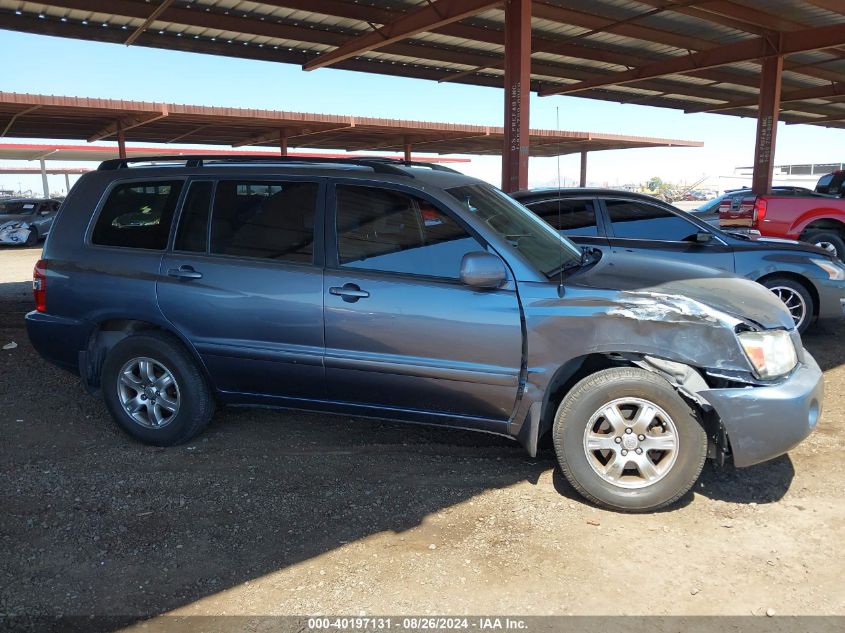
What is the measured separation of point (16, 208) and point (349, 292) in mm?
21184

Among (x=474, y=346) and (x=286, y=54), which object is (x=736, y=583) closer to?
(x=474, y=346)

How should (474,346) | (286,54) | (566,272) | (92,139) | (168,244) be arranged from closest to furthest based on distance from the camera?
(474,346)
(566,272)
(168,244)
(286,54)
(92,139)

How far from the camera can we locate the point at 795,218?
9.30m

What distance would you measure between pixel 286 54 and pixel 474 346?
12.4 m

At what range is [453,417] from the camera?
143 inches

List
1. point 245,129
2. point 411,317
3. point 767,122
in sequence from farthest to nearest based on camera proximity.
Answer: point 245,129, point 767,122, point 411,317

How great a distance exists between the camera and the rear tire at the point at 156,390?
13.5 ft

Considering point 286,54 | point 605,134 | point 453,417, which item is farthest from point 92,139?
point 453,417

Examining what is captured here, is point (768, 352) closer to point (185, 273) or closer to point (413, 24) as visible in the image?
point (185, 273)

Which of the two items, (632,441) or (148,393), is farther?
(148,393)

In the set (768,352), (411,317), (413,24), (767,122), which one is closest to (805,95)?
(767,122)

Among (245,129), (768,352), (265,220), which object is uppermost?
(245,129)

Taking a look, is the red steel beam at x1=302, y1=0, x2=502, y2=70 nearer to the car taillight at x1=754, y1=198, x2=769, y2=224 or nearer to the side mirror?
the car taillight at x1=754, y1=198, x2=769, y2=224

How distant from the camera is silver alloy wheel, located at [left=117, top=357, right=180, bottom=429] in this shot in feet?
13.8
